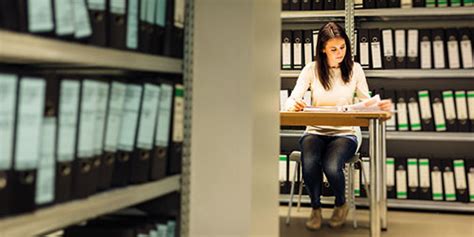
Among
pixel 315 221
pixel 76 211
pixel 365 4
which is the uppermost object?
pixel 365 4

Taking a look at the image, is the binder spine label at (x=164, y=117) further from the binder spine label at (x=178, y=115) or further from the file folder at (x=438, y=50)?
the file folder at (x=438, y=50)

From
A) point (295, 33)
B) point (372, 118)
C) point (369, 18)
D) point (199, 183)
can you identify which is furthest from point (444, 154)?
point (199, 183)

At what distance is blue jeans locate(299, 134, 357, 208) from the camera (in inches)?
123

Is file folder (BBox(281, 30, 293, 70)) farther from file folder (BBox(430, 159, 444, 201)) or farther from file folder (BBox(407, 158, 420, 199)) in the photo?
file folder (BBox(430, 159, 444, 201))

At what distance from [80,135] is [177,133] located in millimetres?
433

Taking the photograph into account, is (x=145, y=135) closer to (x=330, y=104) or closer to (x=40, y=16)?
(x=40, y=16)

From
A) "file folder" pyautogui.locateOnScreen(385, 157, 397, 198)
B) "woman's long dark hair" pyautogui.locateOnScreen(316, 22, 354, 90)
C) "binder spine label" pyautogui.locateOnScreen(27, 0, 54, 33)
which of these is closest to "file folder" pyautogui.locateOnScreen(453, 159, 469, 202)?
"file folder" pyautogui.locateOnScreen(385, 157, 397, 198)

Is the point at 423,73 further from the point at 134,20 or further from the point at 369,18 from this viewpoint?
the point at 134,20

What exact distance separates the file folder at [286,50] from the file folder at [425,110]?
3.09 feet

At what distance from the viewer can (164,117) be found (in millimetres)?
1493

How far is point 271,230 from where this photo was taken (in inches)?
71.9

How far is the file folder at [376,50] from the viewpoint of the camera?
390cm

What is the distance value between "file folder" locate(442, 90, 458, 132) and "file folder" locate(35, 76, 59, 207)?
3.22 meters

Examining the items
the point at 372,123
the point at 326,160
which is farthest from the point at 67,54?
the point at 326,160
